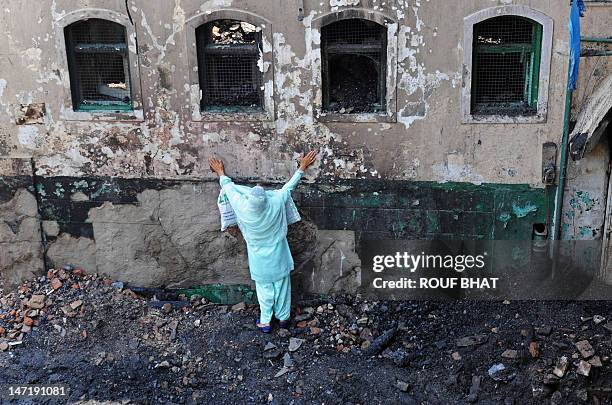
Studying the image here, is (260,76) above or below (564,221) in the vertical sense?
above

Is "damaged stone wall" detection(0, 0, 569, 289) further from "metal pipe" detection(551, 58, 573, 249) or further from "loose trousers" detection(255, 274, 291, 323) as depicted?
"loose trousers" detection(255, 274, 291, 323)

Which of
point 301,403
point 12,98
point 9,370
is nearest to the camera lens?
point 301,403

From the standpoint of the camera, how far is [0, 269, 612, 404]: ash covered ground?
22.2ft

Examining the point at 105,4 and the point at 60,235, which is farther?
the point at 60,235

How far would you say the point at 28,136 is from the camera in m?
8.20

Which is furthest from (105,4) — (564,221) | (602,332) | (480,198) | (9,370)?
(602,332)

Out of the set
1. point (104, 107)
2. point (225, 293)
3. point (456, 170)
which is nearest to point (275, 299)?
point (225, 293)

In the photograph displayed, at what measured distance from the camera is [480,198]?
7695 millimetres

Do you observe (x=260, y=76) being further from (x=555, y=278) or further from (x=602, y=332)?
(x=602, y=332)

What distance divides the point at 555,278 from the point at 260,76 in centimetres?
419

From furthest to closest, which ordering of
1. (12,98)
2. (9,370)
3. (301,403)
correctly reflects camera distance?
1. (12,98)
2. (9,370)
3. (301,403)

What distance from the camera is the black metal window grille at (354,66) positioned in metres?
7.56

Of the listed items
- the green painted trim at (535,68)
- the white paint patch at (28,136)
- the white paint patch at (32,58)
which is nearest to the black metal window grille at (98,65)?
the white paint patch at (32,58)

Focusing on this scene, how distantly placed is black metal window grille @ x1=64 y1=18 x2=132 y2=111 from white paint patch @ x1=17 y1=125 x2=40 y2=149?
2.05 feet
